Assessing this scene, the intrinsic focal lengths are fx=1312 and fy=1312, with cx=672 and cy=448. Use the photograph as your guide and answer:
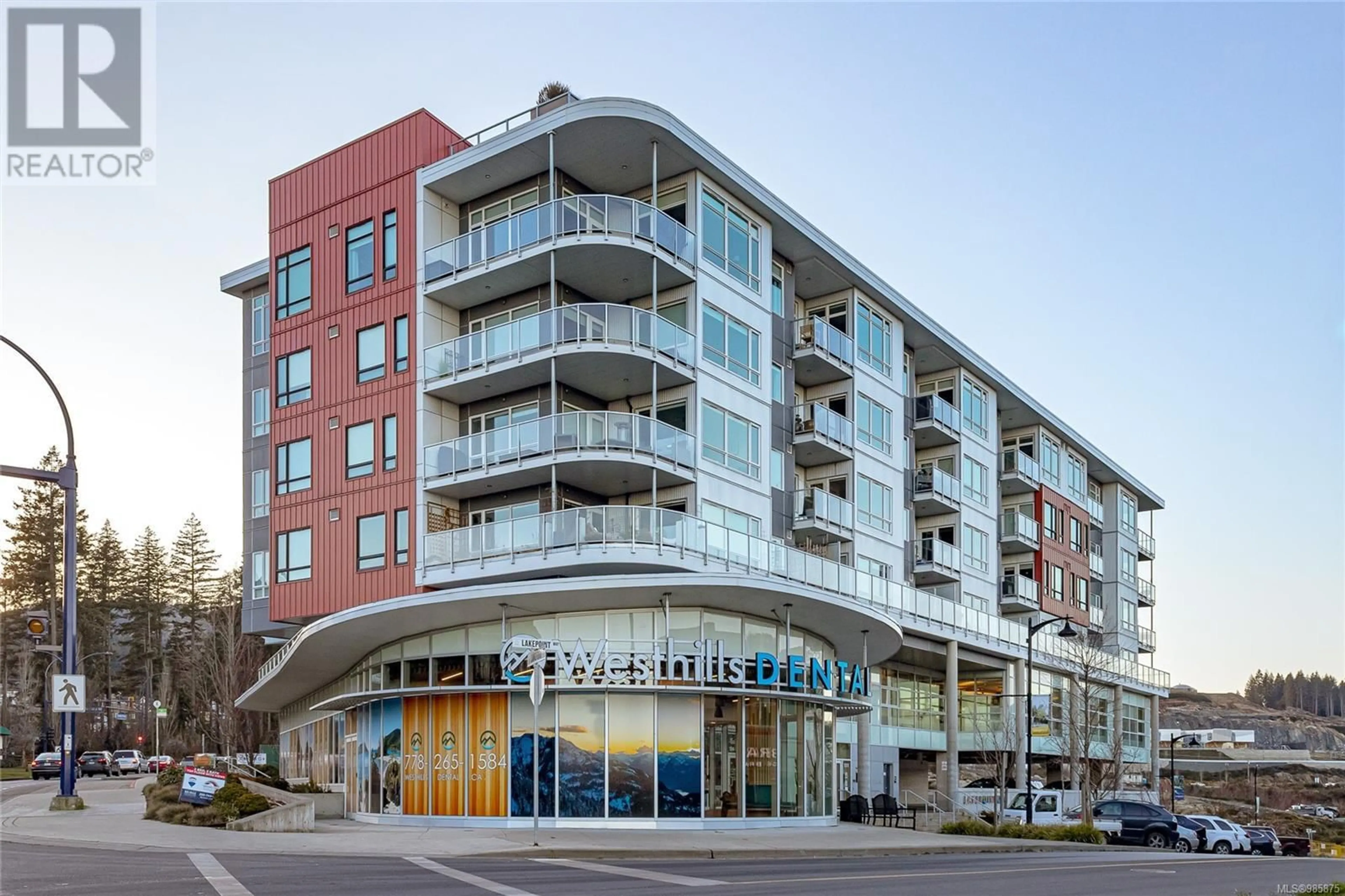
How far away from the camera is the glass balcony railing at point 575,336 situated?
119ft

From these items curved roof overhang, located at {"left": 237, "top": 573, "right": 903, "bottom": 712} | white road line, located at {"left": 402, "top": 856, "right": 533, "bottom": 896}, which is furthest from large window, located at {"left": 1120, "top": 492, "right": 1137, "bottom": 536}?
white road line, located at {"left": 402, "top": 856, "right": 533, "bottom": 896}

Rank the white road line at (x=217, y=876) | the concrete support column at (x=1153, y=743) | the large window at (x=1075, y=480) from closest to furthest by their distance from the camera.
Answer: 1. the white road line at (x=217, y=876)
2. the large window at (x=1075, y=480)
3. the concrete support column at (x=1153, y=743)

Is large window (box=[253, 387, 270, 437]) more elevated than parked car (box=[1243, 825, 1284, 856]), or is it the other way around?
large window (box=[253, 387, 270, 437])

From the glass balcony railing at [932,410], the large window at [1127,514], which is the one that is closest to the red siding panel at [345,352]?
the glass balcony railing at [932,410]

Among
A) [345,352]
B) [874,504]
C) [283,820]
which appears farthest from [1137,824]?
[345,352]

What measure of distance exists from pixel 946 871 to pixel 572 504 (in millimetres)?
18209

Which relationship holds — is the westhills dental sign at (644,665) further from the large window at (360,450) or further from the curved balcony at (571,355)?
the large window at (360,450)

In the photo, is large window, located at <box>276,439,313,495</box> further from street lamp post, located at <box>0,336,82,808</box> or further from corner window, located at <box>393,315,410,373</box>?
street lamp post, located at <box>0,336,82,808</box>

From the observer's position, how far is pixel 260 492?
160ft

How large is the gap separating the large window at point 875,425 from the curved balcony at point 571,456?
1291 cm

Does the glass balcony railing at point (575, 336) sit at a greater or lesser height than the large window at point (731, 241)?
lesser

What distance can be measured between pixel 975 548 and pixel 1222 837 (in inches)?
711

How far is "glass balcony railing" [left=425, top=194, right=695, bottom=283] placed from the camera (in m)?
36.6

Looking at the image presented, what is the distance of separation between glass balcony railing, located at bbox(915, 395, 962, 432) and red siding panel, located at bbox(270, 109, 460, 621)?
23.4 meters
